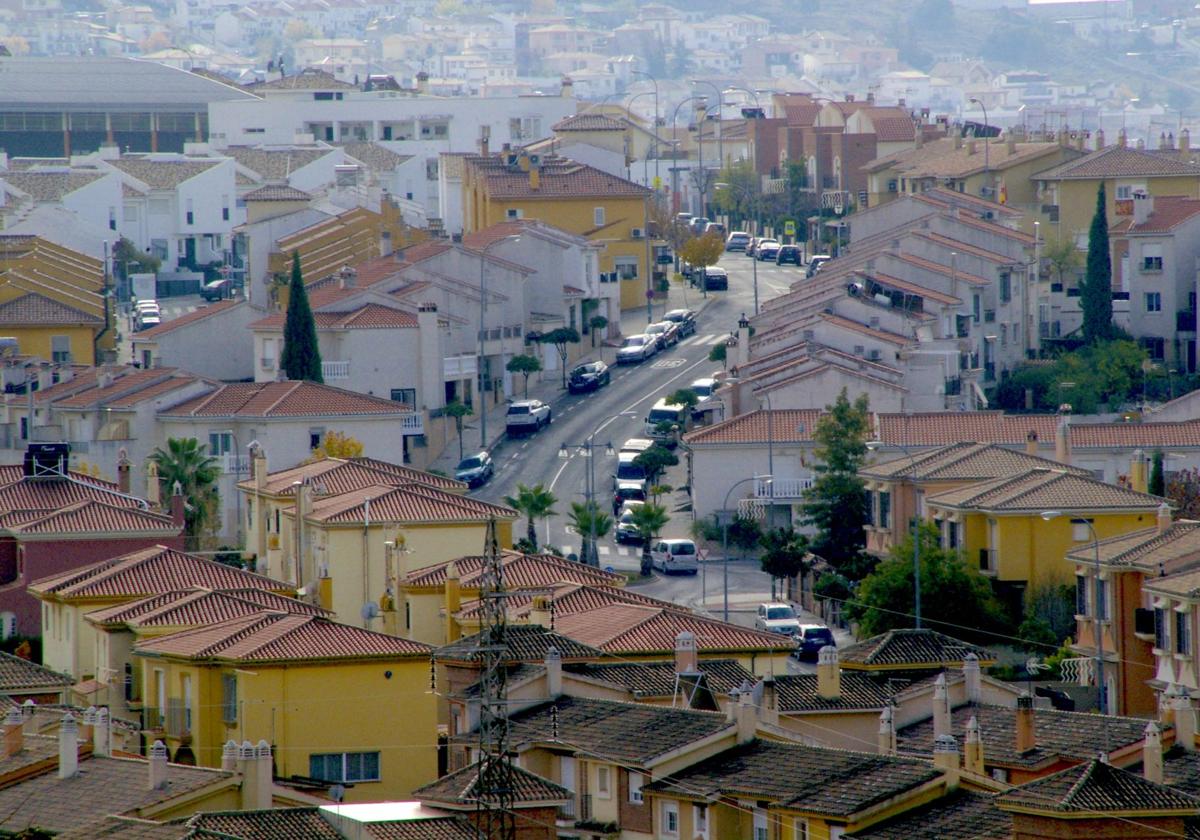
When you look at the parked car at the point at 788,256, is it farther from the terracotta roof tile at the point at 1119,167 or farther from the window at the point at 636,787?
the window at the point at 636,787

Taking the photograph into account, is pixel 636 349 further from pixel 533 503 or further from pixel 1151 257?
pixel 533 503

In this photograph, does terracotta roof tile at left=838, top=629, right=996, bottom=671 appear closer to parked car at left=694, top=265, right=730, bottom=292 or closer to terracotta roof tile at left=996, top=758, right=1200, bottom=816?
terracotta roof tile at left=996, top=758, right=1200, bottom=816

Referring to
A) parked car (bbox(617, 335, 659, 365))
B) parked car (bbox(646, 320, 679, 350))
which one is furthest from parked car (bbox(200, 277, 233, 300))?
parked car (bbox(617, 335, 659, 365))

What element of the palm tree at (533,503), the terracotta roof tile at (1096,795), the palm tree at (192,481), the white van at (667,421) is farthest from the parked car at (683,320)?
the terracotta roof tile at (1096,795)

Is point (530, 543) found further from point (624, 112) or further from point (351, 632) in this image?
point (624, 112)

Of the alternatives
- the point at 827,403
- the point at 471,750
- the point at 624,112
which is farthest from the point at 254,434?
the point at 624,112

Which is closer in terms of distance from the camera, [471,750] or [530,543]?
[471,750]

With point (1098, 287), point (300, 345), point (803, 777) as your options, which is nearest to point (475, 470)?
point (300, 345)
